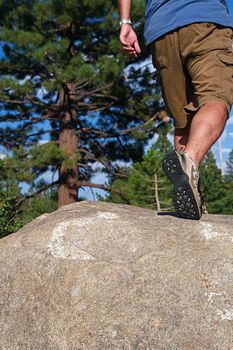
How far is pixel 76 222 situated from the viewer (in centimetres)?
243

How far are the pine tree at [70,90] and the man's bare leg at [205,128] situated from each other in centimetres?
701

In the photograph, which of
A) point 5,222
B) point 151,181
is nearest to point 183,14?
point 5,222

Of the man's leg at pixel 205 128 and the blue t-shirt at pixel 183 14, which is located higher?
the blue t-shirt at pixel 183 14

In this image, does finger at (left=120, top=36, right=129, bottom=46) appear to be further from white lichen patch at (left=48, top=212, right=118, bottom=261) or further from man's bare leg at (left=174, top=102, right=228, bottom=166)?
white lichen patch at (left=48, top=212, right=118, bottom=261)

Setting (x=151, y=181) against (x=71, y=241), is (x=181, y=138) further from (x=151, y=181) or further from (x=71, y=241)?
(x=151, y=181)

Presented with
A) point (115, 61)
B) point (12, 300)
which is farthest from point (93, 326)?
point (115, 61)

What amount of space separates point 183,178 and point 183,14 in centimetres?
84

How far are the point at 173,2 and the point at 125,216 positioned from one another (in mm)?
1092

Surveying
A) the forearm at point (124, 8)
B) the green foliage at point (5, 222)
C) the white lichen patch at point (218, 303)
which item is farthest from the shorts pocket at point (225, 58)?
the green foliage at point (5, 222)

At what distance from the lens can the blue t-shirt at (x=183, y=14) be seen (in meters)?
2.48

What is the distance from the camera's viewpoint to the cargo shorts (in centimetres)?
244

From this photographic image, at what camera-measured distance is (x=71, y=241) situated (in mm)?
2303

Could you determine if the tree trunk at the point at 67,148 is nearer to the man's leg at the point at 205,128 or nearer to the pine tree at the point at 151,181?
the pine tree at the point at 151,181

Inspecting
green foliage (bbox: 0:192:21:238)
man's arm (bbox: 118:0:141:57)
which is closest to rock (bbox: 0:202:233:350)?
man's arm (bbox: 118:0:141:57)
